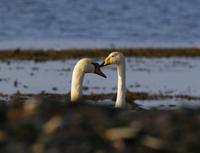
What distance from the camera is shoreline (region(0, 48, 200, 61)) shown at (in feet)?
98.6

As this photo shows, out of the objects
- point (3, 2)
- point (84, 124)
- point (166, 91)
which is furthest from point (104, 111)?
point (3, 2)

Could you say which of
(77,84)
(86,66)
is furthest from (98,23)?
(77,84)

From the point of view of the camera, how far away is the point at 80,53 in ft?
103

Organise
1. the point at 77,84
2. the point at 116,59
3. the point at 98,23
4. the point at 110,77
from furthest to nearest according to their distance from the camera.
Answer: the point at 98,23
the point at 110,77
the point at 116,59
the point at 77,84

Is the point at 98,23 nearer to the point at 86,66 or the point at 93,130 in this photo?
the point at 86,66

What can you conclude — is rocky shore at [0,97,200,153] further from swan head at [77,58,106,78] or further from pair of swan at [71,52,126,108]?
swan head at [77,58,106,78]

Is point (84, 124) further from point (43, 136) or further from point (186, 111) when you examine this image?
point (186, 111)

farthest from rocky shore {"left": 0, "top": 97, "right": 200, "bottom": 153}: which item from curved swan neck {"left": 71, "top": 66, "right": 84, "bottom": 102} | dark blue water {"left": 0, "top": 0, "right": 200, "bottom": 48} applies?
dark blue water {"left": 0, "top": 0, "right": 200, "bottom": 48}

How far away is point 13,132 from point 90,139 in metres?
0.34

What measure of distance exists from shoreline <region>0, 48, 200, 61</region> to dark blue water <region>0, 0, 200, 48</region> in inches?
114

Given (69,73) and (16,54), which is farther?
(16,54)

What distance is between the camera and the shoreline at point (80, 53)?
30.1m

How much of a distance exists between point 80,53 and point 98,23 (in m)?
16.6

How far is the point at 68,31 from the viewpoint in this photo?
1713 inches
